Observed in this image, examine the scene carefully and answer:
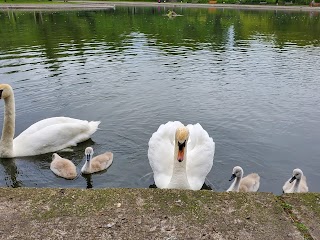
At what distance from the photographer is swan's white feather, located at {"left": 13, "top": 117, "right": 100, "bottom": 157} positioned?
26.0ft

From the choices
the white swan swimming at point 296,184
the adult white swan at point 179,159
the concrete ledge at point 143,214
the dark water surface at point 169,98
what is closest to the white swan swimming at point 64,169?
the dark water surface at point 169,98

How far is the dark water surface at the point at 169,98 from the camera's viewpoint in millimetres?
7595

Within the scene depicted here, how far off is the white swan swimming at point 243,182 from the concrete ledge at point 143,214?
9.32 ft

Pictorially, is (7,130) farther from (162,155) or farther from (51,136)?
(162,155)

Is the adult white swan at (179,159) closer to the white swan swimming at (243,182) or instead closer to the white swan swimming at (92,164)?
the white swan swimming at (243,182)

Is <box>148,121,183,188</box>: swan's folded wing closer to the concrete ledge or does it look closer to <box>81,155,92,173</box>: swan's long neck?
<box>81,155,92,173</box>: swan's long neck

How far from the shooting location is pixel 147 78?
14336mm

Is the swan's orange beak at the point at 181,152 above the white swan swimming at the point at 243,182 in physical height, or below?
above

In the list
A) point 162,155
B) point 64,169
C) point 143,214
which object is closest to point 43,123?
point 64,169


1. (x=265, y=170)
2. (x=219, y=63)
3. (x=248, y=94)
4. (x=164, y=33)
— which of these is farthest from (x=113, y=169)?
(x=164, y=33)

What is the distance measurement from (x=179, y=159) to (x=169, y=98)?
20.3 feet

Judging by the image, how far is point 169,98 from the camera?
1173 cm

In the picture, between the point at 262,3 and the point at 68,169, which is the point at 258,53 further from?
the point at 262,3

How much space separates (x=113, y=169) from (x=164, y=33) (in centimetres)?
2319
